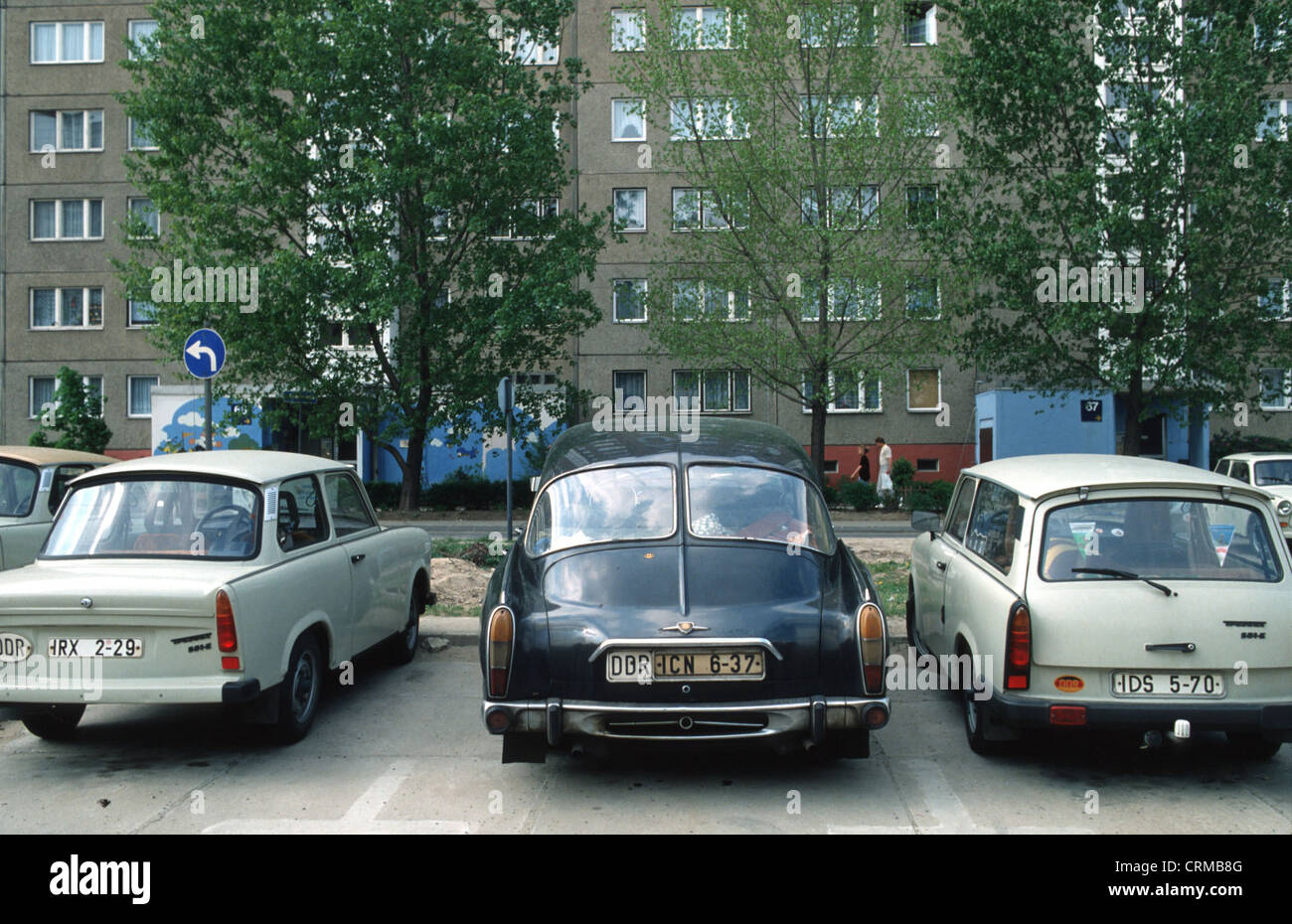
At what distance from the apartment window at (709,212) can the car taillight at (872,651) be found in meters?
19.4

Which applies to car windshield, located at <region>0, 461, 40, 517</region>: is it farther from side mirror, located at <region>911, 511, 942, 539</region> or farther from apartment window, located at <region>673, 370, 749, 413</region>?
apartment window, located at <region>673, 370, 749, 413</region>

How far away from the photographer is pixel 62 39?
37.1 m

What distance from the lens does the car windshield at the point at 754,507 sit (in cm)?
589

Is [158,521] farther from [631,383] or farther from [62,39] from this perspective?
[62,39]

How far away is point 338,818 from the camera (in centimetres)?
Answer: 506

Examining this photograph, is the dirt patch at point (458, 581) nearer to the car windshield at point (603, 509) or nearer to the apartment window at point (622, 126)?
the car windshield at point (603, 509)

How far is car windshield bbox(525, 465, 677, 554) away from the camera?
19.3 feet

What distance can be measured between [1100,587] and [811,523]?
1.54 metres

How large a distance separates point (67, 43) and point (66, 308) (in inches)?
363

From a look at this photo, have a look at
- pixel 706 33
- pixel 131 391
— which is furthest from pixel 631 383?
pixel 131 391

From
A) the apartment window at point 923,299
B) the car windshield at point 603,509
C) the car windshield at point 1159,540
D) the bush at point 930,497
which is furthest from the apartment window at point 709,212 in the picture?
the car windshield at point 1159,540

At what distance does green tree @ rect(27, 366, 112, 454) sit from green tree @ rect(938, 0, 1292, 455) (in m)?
22.3

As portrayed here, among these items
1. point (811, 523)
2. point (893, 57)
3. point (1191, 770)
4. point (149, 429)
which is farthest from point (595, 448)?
point (149, 429)

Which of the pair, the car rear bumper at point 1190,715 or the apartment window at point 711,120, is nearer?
the car rear bumper at point 1190,715
